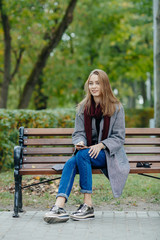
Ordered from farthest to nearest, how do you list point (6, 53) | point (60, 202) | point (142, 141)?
1. point (6, 53)
2. point (142, 141)
3. point (60, 202)

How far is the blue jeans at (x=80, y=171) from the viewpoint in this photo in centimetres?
456

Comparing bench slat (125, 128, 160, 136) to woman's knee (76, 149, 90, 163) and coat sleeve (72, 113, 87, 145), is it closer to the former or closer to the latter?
coat sleeve (72, 113, 87, 145)

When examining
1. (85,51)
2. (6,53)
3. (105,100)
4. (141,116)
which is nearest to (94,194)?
(105,100)

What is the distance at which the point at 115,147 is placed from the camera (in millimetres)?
4758

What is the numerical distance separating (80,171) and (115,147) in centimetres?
50

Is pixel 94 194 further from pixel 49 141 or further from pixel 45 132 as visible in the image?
pixel 45 132

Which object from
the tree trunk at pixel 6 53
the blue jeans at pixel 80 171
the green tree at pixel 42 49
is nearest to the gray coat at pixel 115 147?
the blue jeans at pixel 80 171

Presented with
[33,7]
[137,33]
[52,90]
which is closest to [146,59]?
[137,33]

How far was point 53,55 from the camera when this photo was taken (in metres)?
24.3

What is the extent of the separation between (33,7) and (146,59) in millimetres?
12478

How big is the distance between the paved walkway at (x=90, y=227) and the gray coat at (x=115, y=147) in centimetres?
35

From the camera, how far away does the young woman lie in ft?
15.0

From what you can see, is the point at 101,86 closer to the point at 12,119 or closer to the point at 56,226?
the point at 56,226

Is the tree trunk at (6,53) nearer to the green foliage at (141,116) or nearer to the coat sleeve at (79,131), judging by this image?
the green foliage at (141,116)
